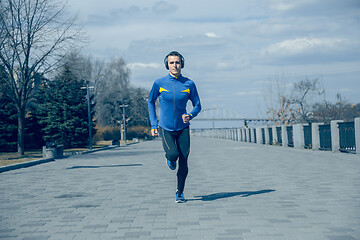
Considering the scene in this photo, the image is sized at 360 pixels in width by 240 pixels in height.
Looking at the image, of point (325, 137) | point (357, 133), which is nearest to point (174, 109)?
point (357, 133)

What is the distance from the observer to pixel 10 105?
3112 cm

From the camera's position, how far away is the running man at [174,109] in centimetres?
652

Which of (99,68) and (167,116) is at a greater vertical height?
(99,68)

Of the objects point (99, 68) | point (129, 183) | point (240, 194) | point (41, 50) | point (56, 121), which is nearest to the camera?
point (240, 194)

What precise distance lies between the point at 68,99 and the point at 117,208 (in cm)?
3317

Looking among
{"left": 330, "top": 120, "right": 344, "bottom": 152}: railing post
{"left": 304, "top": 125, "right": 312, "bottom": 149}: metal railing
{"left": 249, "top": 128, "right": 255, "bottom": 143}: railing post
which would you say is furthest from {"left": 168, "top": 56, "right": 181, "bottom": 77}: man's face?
{"left": 249, "top": 128, "right": 255, "bottom": 143}: railing post

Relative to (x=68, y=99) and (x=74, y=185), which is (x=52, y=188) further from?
(x=68, y=99)

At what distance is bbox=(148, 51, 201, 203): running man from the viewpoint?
21.4 feet

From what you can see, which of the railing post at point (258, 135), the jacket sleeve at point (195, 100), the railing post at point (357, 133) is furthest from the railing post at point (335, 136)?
the railing post at point (258, 135)

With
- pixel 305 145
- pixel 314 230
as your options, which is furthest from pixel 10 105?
pixel 314 230

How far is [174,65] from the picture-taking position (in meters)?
6.57

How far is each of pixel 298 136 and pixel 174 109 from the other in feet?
60.1

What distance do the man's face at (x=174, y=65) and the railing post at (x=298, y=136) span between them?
1756 cm

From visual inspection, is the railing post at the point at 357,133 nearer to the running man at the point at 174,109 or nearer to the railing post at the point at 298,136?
the railing post at the point at 298,136
